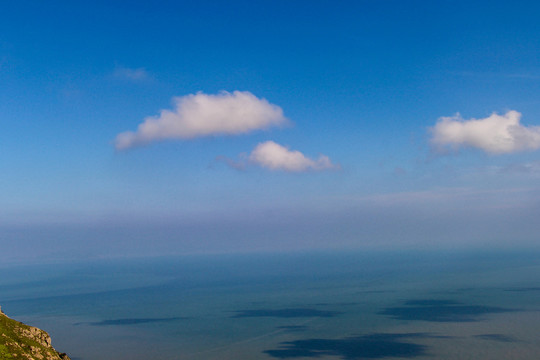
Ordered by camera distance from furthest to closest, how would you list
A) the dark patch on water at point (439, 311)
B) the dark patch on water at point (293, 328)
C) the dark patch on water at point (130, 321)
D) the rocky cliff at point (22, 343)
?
1. the dark patch on water at point (130, 321)
2. the dark patch on water at point (439, 311)
3. the dark patch on water at point (293, 328)
4. the rocky cliff at point (22, 343)

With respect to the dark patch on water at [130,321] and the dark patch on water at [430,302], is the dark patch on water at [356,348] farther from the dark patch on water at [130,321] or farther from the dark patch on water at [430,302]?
the dark patch on water at [130,321]

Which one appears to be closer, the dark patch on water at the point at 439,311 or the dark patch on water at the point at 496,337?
the dark patch on water at the point at 496,337

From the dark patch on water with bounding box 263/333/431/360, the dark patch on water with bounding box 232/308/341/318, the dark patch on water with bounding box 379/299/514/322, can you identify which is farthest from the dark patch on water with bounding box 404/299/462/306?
the dark patch on water with bounding box 263/333/431/360

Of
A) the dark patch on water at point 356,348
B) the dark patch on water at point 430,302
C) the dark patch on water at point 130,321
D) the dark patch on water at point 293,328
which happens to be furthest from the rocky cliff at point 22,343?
the dark patch on water at point 430,302

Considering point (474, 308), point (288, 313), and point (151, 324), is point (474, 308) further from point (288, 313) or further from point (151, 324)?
point (151, 324)

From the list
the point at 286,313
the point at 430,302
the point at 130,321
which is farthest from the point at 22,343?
the point at 430,302

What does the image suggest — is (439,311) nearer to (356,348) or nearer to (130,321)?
(356,348)
